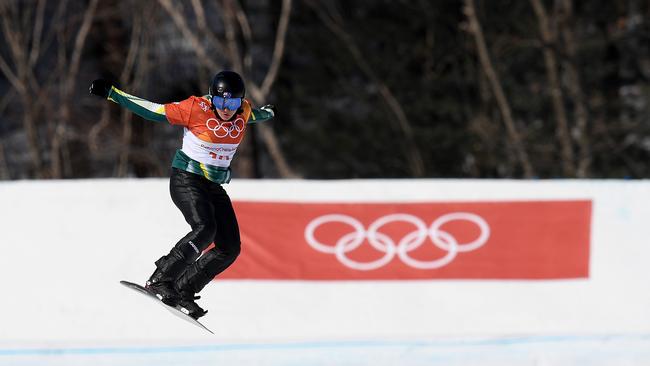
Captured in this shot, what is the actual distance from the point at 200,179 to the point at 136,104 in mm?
503

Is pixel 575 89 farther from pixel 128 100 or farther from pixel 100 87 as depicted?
pixel 100 87

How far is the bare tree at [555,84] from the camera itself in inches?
676

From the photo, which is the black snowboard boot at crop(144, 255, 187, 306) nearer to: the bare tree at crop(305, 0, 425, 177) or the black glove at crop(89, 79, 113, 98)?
the black glove at crop(89, 79, 113, 98)

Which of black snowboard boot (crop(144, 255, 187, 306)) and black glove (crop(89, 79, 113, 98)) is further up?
black glove (crop(89, 79, 113, 98))

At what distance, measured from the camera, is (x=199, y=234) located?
16.6ft

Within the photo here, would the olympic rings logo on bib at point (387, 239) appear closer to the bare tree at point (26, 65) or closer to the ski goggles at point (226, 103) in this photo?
the ski goggles at point (226, 103)

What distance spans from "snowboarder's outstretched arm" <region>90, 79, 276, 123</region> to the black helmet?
333 mm

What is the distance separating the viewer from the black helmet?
471 cm

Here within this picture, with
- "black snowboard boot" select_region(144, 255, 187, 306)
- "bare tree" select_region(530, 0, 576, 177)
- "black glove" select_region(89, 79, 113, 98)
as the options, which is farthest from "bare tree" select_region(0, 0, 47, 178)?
"black glove" select_region(89, 79, 113, 98)

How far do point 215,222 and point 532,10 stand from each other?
50.3ft

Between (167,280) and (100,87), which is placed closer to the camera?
(100,87)

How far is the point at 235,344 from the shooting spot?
856 centimetres

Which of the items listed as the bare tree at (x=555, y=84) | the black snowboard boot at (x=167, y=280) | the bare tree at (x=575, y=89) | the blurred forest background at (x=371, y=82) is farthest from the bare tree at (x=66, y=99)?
the black snowboard boot at (x=167, y=280)

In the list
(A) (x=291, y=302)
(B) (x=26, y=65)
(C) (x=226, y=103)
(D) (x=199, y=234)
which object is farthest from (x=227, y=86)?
(B) (x=26, y=65)
